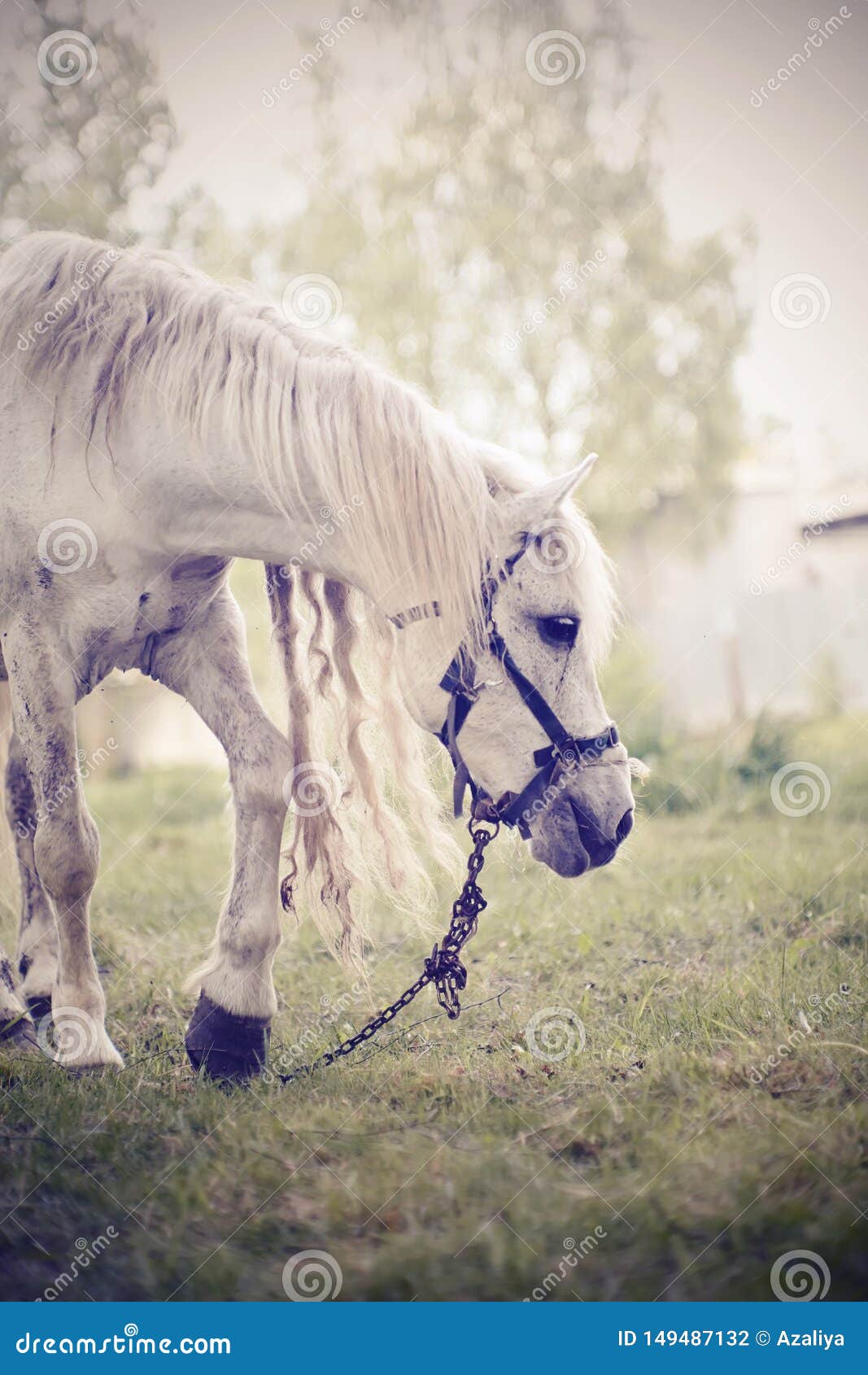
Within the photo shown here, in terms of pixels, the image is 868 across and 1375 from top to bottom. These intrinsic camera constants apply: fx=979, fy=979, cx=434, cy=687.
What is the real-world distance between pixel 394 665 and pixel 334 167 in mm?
10461

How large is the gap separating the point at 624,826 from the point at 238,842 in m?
1.16

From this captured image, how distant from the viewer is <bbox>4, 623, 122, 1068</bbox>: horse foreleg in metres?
2.78

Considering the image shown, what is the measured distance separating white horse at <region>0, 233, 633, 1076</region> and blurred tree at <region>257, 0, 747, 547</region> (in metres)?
8.44

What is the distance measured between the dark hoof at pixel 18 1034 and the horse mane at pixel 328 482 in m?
0.90

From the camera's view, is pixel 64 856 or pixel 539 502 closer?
pixel 539 502

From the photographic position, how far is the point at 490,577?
266cm

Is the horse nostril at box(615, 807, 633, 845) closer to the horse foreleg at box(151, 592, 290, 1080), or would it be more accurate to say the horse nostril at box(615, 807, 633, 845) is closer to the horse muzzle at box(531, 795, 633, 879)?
the horse muzzle at box(531, 795, 633, 879)

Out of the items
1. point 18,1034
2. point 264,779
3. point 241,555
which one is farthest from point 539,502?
point 18,1034

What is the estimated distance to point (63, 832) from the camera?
2865 mm

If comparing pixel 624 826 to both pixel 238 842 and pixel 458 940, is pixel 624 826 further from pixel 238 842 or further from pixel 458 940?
pixel 238 842

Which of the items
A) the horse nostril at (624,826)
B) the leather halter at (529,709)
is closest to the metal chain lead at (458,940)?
the leather halter at (529,709)

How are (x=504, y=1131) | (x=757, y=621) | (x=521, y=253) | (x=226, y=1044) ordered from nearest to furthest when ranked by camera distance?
(x=504, y=1131)
(x=226, y=1044)
(x=521, y=253)
(x=757, y=621)

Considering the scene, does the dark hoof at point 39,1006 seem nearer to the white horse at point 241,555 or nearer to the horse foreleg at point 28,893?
the horse foreleg at point 28,893

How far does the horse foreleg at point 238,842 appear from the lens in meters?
2.82
